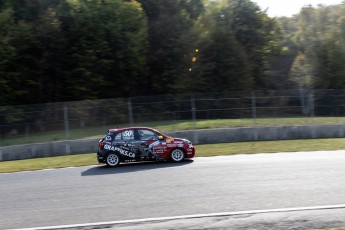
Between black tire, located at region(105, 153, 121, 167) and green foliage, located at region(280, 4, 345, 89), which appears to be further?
green foliage, located at region(280, 4, 345, 89)

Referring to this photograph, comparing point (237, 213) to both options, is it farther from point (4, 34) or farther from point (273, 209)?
point (4, 34)

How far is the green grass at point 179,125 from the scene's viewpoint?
24.4 metres

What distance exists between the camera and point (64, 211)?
31.9 feet

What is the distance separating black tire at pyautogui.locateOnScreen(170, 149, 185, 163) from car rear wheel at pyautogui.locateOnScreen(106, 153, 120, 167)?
2116 millimetres

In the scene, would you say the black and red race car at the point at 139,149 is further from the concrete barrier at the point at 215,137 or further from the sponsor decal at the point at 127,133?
the concrete barrier at the point at 215,137

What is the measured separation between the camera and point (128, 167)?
56.5ft

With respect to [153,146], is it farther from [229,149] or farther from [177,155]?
[229,149]

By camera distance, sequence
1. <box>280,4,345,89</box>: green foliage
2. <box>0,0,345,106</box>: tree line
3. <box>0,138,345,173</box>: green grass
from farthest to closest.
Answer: <box>280,4,345,89</box>: green foliage < <box>0,0,345,106</box>: tree line < <box>0,138,345,173</box>: green grass

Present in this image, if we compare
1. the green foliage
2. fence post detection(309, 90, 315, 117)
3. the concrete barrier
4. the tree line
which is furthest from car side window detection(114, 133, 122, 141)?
the green foliage

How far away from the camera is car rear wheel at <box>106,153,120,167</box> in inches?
696

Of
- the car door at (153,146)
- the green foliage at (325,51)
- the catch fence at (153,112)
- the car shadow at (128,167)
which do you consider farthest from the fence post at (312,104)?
the green foliage at (325,51)

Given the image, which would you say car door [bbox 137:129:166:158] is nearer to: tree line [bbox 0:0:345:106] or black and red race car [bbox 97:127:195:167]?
black and red race car [bbox 97:127:195:167]

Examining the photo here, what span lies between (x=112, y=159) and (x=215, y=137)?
8.58 meters

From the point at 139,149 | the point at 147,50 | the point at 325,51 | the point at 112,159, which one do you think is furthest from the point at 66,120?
the point at 325,51
